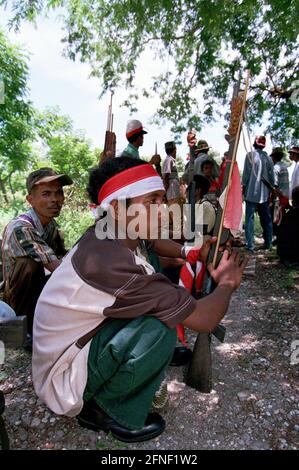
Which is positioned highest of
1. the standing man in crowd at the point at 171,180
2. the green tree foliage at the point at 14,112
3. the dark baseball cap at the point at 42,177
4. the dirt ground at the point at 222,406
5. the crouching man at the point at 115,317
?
the green tree foliage at the point at 14,112

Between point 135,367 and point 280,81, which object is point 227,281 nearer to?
point 135,367

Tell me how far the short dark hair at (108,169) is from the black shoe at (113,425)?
4.00 feet

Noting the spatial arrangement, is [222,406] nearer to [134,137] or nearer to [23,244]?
[23,244]

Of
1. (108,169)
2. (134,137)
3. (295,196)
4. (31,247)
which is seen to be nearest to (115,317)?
(108,169)

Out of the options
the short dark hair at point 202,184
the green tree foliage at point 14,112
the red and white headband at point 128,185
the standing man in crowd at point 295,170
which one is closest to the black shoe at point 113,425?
the red and white headband at point 128,185

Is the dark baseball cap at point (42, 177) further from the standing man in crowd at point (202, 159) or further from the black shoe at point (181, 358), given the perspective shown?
the standing man in crowd at point (202, 159)

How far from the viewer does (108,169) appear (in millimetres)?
1905

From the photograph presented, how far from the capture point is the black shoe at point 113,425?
188 cm

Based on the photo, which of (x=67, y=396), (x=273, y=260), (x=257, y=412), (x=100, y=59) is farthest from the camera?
(x=100, y=59)

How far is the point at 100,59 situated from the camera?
8.27 meters

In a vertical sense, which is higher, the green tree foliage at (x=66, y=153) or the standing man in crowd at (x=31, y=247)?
the green tree foliage at (x=66, y=153)
